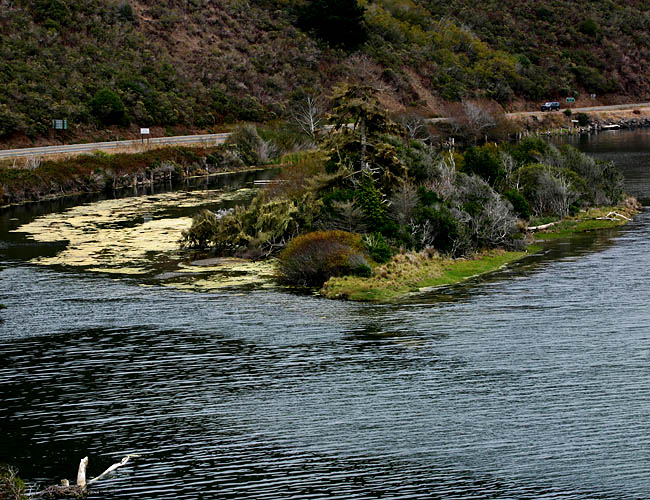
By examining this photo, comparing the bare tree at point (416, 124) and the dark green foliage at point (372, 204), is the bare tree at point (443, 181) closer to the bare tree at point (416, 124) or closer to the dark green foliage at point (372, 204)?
the dark green foliage at point (372, 204)

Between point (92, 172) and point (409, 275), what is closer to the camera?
point (409, 275)

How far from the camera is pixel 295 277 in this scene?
5366 cm

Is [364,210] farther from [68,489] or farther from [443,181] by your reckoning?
[68,489]

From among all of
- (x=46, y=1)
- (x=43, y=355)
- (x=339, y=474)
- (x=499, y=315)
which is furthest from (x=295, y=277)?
(x=46, y=1)

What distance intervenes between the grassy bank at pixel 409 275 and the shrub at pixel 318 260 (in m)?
1.02

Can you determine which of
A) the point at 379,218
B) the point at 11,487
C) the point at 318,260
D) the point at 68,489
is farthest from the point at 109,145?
the point at 11,487

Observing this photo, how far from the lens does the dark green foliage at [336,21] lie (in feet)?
500

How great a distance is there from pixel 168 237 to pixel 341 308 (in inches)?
870

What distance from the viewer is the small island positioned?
176 ft

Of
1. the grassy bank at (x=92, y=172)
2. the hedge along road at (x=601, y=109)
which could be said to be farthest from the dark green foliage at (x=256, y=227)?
the hedge along road at (x=601, y=109)

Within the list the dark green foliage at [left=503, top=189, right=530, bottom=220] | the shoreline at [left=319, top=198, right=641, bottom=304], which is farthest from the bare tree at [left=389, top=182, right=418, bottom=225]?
the dark green foliage at [left=503, top=189, right=530, bottom=220]

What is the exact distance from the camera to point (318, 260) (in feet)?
176

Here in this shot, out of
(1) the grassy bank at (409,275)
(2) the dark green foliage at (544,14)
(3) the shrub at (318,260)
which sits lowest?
(1) the grassy bank at (409,275)

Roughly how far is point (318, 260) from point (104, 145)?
57.1 m
